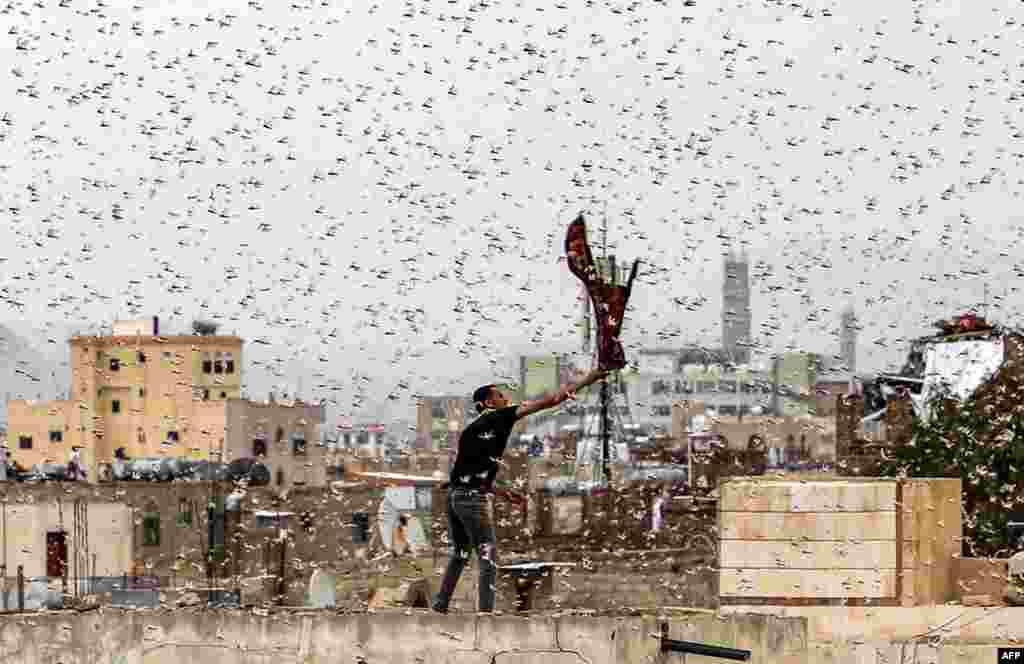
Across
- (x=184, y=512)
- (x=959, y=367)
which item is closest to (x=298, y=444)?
(x=184, y=512)

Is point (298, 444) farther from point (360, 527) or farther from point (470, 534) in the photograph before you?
point (470, 534)

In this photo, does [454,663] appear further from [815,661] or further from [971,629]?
[971,629]

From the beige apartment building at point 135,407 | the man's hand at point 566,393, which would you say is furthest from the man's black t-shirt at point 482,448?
the beige apartment building at point 135,407

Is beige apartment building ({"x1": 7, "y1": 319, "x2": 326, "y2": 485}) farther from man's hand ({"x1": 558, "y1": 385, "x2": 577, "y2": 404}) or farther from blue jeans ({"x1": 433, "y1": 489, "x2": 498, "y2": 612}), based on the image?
man's hand ({"x1": 558, "y1": 385, "x2": 577, "y2": 404})

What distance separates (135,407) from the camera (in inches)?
4060

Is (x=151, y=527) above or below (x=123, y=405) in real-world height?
below

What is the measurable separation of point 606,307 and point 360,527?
140ft

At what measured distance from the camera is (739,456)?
60312 mm

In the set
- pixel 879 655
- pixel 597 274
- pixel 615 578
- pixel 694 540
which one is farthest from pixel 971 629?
pixel 694 540

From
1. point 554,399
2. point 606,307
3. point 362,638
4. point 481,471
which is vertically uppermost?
point 606,307

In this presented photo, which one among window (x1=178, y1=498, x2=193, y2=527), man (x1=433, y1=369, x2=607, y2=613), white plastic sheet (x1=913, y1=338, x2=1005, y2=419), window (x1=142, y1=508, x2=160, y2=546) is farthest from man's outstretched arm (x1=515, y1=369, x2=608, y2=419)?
window (x1=178, y1=498, x2=193, y2=527)

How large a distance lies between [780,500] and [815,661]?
151cm

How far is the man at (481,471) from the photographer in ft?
39.6

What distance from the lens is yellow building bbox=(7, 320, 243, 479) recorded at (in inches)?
3885
